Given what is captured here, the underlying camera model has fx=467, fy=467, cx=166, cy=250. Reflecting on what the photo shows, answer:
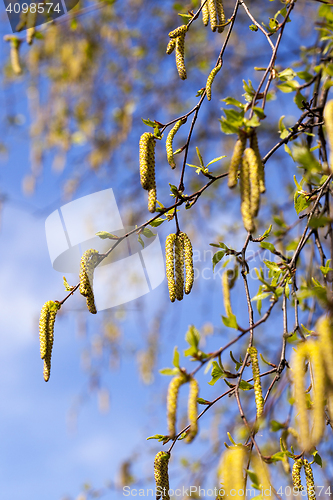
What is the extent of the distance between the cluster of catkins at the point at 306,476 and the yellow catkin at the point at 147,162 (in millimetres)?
728

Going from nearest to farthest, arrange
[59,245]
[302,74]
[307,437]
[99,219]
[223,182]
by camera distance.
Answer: [307,437] < [302,74] < [59,245] < [99,219] < [223,182]

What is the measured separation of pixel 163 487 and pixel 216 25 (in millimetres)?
1162

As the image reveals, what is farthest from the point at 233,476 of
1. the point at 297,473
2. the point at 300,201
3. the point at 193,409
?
the point at 300,201

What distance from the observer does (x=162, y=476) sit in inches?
42.0

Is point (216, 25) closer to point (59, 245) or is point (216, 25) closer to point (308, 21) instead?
point (59, 245)

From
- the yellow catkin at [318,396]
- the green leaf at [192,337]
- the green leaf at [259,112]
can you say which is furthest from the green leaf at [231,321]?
the green leaf at [259,112]

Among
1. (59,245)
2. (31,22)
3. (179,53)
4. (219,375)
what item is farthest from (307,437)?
(31,22)

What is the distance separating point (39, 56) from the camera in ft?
11.9

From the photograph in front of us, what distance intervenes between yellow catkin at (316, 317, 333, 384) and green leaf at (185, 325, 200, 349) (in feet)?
0.74

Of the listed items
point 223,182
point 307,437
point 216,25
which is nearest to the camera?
point 307,437

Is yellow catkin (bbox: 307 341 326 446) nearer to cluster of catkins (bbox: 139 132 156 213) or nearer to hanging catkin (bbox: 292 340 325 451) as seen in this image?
hanging catkin (bbox: 292 340 325 451)

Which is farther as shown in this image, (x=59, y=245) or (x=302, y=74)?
(x=59, y=245)

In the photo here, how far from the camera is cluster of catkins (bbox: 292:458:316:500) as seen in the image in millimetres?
1068

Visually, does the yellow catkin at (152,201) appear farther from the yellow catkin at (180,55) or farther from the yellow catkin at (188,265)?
the yellow catkin at (180,55)
